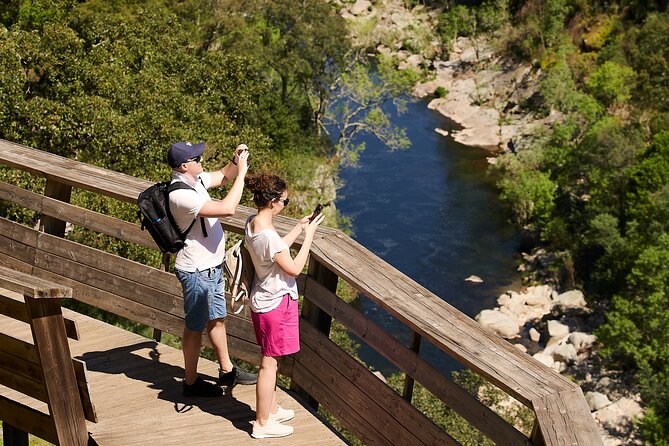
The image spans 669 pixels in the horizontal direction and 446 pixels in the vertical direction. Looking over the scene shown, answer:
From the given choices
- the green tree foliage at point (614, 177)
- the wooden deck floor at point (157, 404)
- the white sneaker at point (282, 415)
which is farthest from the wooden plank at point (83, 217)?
the green tree foliage at point (614, 177)

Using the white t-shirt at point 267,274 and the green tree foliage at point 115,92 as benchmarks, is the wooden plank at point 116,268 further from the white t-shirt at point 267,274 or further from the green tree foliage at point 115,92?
the green tree foliage at point 115,92

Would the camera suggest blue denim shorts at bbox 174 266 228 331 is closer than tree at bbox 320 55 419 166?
Yes

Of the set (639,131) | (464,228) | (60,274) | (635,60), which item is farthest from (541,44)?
(60,274)

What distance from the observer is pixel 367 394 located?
4660 millimetres

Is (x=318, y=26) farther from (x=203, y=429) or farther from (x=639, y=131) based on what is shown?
(x=203, y=429)

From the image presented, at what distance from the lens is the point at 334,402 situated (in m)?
4.95

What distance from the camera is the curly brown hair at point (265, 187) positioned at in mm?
4527

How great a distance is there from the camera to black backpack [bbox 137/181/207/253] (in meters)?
4.78

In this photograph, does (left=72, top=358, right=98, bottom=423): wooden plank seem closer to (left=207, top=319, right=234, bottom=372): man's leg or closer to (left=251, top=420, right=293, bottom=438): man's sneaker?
(left=251, top=420, right=293, bottom=438): man's sneaker

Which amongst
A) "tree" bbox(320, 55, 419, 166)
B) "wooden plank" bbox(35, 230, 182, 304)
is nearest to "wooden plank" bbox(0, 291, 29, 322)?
"wooden plank" bbox(35, 230, 182, 304)

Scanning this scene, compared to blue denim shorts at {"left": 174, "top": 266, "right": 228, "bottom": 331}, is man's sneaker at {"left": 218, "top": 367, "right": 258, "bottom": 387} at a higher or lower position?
lower

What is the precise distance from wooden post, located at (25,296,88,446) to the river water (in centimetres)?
2373

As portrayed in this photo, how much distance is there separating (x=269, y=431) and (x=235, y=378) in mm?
667

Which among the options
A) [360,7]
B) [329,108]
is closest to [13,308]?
[329,108]
